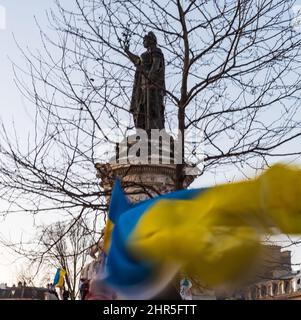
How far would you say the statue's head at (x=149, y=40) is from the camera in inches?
318

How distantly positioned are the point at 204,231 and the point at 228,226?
10 centimetres

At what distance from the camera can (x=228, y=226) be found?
8.23 ft

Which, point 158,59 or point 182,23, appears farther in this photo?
point 158,59

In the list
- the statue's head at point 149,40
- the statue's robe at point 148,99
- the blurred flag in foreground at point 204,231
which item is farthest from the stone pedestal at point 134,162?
the blurred flag in foreground at point 204,231

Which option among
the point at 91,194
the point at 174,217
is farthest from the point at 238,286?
the point at 91,194

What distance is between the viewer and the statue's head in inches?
318

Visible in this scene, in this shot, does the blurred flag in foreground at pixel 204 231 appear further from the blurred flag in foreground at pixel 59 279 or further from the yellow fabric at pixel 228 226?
the blurred flag in foreground at pixel 59 279

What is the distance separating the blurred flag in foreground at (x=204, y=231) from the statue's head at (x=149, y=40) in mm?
5421

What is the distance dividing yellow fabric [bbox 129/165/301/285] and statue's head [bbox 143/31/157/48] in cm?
564

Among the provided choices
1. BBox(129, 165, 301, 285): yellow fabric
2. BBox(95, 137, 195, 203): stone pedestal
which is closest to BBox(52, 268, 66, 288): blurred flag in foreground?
BBox(95, 137, 195, 203): stone pedestal

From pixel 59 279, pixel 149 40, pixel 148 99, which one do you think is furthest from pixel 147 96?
pixel 59 279

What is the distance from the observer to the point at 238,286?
2.62 meters

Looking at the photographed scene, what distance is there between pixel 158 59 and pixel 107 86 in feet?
6.54
